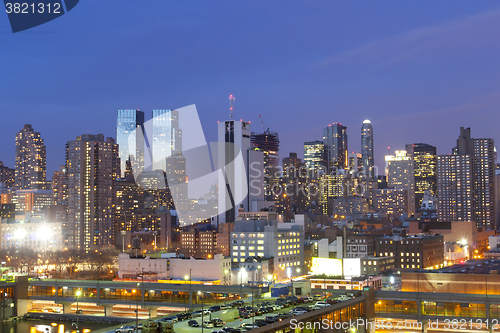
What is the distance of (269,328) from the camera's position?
2688cm

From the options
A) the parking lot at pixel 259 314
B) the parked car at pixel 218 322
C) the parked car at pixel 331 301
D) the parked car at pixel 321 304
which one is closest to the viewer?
the parking lot at pixel 259 314

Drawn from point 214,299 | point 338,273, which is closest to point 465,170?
point 338,273

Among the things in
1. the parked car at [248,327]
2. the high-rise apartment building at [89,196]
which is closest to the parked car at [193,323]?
the parked car at [248,327]

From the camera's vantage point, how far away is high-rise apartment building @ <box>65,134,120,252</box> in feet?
404

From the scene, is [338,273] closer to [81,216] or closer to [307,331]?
[307,331]

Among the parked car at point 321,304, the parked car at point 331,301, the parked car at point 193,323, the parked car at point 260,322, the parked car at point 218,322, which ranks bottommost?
the parked car at point 193,323

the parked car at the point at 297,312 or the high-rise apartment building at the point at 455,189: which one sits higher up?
the high-rise apartment building at the point at 455,189

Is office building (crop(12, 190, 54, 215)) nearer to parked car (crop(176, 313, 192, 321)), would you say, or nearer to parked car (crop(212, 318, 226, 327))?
parked car (crop(176, 313, 192, 321))

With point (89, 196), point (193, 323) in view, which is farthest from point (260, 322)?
point (89, 196)

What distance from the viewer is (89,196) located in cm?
12575

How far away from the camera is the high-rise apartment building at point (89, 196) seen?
123m

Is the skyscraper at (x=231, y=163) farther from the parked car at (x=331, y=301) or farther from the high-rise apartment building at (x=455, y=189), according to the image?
the parked car at (x=331, y=301)

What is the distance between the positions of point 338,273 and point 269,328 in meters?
44.5

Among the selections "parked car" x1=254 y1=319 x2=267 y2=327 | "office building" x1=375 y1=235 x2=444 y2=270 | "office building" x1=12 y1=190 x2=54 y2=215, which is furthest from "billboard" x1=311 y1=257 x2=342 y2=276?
"office building" x1=12 y1=190 x2=54 y2=215
